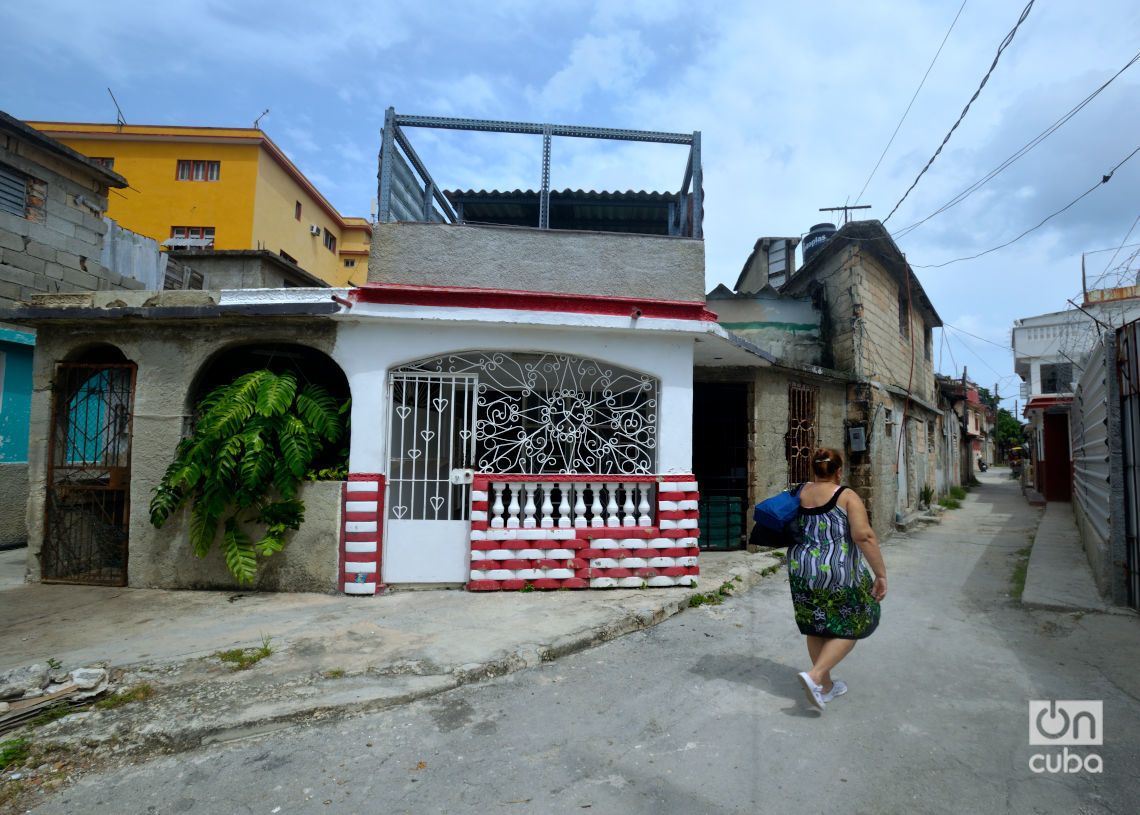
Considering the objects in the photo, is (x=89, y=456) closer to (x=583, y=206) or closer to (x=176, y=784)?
(x=176, y=784)

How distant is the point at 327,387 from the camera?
6.73 meters

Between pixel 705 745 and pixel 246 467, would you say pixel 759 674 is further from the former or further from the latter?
pixel 246 467

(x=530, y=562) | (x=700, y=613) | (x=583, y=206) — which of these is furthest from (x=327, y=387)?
(x=700, y=613)

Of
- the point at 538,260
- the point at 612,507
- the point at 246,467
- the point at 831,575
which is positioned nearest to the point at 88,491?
the point at 246,467

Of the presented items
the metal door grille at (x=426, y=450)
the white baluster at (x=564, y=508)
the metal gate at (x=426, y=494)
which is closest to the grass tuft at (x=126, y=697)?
the metal gate at (x=426, y=494)

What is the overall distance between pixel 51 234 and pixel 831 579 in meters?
10.9

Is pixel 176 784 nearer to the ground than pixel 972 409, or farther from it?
nearer to the ground

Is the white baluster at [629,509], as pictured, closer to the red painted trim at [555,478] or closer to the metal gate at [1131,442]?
the red painted trim at [555,478]

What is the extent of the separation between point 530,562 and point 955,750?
3417mm

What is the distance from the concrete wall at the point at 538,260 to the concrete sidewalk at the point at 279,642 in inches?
116

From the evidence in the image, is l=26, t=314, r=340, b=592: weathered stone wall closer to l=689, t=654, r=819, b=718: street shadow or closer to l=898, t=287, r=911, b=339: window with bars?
l=689, t=654, r=819, b=718: street shadow

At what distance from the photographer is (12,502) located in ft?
25.2

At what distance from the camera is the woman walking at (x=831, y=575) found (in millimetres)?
3105

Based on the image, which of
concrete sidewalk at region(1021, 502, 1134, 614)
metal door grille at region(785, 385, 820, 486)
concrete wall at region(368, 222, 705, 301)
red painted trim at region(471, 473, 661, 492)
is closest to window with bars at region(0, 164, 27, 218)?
concrete wall at region(368, 222, 705, 301)
